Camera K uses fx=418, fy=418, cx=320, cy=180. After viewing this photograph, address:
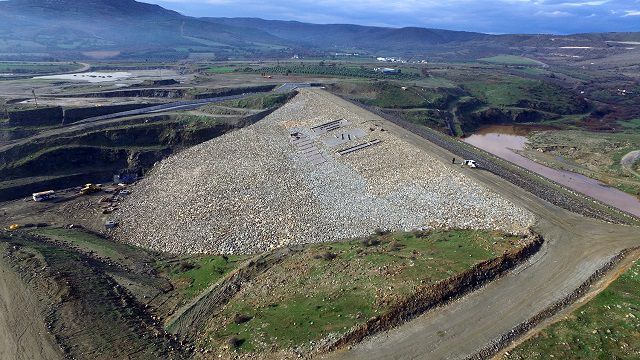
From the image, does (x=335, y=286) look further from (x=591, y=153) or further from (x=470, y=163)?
(x=591, y=153)

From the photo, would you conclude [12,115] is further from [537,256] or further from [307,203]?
[537,256]

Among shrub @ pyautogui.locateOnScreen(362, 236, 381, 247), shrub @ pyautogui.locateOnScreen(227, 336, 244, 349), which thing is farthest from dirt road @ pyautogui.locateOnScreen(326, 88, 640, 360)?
shrub @ pyautogui.locateOnScreen(362, 236, 381, 247)

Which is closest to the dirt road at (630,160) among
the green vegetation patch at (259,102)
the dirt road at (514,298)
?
the dirt road at (514,298)

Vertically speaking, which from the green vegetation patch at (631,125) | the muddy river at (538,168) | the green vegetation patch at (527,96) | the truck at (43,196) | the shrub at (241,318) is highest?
the green vegetation patch at (527,96)

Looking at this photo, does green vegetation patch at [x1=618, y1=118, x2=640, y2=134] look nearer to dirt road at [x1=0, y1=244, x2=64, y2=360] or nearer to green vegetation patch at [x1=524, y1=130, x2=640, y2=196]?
green vegetation patch at [x1=524, y1=130, x2=640, y2=196]

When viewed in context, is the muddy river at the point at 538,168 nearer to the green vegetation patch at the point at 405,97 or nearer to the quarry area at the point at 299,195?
the green vegetation patch at the point at 405,97

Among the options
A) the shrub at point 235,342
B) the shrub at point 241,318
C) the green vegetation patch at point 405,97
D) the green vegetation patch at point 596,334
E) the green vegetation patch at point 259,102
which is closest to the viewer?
the green vegetation patch at point 596,334
